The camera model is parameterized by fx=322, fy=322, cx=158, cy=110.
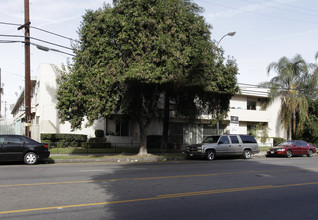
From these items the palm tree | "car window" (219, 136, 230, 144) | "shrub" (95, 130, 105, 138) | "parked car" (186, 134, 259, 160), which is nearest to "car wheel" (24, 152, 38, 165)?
"parked car" (186, 134, 259, 160)

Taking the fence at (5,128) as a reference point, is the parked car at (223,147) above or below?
below

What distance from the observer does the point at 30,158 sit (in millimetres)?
16578

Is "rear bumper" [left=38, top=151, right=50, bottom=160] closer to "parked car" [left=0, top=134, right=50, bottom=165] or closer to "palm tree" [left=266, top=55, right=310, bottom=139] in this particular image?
"parked car" [left=0, top=134, right=50, bottom=165]

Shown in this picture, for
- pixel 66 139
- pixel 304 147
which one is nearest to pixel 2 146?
pixel 66 139

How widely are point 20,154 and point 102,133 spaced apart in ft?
45.5

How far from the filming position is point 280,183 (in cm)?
1066

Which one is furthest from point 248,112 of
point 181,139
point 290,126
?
point 181,139

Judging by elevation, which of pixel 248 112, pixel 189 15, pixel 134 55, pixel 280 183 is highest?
pixel 189 15

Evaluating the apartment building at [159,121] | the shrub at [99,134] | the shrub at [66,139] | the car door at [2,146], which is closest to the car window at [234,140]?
the apartment building at [159,121]

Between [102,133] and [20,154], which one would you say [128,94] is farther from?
[102,133]

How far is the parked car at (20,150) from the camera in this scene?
16078 mm

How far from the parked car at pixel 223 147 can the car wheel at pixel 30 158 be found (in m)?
9.92

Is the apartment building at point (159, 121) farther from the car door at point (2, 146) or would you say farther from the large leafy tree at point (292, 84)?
the car door at point (2, 146)

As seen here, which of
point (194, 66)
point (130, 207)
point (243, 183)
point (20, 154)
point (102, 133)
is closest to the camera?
point (130, 207)
